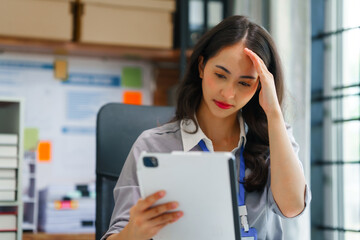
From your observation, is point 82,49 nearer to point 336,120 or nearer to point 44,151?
point 44,151

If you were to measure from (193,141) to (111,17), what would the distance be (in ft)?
3.90

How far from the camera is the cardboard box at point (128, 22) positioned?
2.37 m

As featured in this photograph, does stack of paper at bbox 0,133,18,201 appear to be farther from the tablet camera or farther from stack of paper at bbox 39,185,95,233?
the tablet camera

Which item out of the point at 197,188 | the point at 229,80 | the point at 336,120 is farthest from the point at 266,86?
the point at 336,120

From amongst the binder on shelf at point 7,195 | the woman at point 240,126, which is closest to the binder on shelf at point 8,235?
the binder on shelf at point 7,195

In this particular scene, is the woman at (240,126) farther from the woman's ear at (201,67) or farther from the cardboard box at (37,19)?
the cardboard box at (37,19)

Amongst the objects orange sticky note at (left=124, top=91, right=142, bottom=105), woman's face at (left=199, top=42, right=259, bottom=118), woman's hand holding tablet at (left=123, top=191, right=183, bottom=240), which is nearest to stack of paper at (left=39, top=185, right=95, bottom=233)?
orange sticky note at (left=124, top=91, right=142, bottom=105)

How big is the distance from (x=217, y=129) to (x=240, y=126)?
0.07 meters

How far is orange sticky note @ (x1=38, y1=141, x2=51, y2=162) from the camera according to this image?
2521 millimetres

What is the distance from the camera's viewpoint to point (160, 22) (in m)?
2.47

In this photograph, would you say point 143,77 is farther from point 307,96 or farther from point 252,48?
point 252,48

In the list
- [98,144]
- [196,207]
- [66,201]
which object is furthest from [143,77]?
[196,207]

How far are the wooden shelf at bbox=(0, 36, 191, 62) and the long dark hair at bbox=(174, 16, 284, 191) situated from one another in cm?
105

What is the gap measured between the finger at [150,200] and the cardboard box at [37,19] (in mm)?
1495
